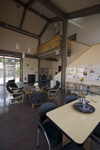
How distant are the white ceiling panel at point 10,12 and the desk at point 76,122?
766 cm

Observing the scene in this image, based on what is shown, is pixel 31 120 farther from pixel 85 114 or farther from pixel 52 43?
pixel 52 43

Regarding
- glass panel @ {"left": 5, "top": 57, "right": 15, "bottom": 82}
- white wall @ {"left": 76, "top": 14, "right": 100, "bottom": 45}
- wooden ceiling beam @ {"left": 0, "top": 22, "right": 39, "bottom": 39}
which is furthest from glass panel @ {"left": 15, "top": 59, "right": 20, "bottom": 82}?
white wall @ {"left": 76, "top": 14, "right": 100, "bottom": 45}

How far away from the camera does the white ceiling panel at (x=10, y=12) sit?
18.1 ft

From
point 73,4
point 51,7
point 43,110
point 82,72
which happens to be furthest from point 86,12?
point 43,110

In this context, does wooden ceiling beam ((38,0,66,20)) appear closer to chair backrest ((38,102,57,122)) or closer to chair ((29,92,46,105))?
chair ((29,92,46,105))

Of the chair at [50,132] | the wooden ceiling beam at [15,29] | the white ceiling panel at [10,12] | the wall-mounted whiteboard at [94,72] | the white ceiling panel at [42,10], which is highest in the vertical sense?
the white ceiling panel at [42,10]

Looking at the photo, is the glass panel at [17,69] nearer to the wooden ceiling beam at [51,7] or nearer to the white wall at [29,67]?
the white wall at [29,67]

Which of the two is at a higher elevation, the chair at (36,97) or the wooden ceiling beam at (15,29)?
the wooden ceiling beam at (15,29)

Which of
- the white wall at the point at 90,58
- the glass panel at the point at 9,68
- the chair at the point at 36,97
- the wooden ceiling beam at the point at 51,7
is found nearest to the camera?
→ the chair at the point at 36,97

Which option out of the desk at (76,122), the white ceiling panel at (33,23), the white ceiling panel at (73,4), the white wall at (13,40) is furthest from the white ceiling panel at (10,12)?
the desk at (76,122)

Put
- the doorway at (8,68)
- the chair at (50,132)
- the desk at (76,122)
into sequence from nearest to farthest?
the desk at (76,122) → the chair at (50,132) → the doorway at (8,68)

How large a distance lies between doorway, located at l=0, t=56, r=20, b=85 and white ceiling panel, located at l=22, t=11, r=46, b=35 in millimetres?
3377

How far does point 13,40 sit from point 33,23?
2.55 metres

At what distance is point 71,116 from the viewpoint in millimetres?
1262
